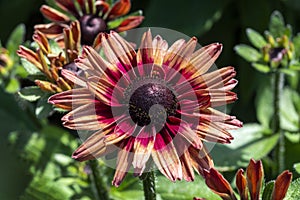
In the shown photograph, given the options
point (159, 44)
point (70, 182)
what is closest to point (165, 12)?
point (70, 182)

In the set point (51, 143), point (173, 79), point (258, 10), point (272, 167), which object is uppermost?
point (173, 79)

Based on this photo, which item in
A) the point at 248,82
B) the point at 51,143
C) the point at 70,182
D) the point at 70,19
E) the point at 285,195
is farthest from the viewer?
the point at 248,82

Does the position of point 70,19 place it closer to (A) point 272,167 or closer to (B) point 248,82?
(A) point 272,167

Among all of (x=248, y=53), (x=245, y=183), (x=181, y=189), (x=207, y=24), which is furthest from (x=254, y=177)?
(x=207, y=24)

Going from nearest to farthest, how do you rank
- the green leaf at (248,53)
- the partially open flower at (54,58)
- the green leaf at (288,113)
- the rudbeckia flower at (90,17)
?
the partially open flower at (54,58) → the rudbeckia flower at (90,17) → the green leaf at (248,53) → the green leaf at (288,113)

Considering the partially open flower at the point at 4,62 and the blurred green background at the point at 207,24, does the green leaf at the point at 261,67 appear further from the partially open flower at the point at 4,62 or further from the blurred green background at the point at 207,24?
the partially open flower at the point at 4,62

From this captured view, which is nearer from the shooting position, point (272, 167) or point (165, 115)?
point (165, 115)

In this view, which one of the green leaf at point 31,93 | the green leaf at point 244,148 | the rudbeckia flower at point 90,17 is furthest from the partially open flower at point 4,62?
the green leaf at point 244,148

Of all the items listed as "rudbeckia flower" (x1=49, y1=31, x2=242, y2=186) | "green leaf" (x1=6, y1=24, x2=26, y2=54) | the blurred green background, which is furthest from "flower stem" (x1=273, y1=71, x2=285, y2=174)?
"green leaf" (x1=6, y1=24, x2=26, y2=54)
